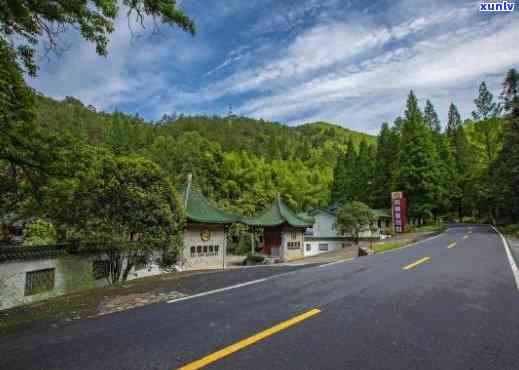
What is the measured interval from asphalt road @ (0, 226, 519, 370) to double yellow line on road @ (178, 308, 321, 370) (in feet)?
0.09

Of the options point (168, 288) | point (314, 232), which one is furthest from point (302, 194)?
point (168, 288)

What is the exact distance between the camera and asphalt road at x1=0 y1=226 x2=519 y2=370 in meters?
3.19

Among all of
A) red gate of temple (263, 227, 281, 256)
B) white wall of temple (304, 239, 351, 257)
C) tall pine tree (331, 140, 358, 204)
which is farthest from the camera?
tall pine tree (331, 140, 358, 204)

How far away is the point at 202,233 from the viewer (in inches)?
840

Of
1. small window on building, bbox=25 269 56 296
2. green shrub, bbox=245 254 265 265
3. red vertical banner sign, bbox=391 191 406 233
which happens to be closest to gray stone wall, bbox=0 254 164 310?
small window on building, bbox=25 269 56 296

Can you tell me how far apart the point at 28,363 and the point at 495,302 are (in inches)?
281

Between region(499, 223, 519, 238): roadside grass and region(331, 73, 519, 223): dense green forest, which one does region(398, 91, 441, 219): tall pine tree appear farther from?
region(499, 223, 519, 238): roadside grass

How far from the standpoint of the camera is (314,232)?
149 ft

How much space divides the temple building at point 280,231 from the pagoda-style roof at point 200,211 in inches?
360

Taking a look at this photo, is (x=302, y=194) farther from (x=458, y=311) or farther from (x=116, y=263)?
(x=458, y=311)

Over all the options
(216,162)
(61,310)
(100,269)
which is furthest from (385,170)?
(61,310)

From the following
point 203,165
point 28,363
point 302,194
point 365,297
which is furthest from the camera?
point 302,194

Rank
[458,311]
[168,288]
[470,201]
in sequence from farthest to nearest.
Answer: [470,201], [168,288], [458,311]

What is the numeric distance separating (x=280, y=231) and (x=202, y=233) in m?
12.8
